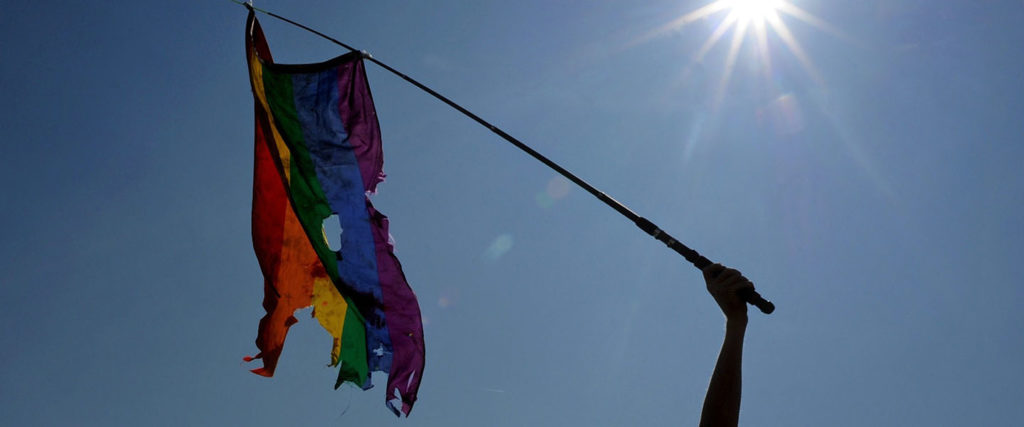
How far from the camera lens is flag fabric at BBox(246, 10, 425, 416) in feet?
28.3

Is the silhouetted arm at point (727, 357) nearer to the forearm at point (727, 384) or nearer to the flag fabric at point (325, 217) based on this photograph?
the forearm at point (727, 384)

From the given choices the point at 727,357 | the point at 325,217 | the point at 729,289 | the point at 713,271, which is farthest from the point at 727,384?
the point at 325,217

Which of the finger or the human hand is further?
the finger

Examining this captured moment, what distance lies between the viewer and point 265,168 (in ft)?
30.6

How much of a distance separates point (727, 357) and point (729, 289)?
1.20 feet

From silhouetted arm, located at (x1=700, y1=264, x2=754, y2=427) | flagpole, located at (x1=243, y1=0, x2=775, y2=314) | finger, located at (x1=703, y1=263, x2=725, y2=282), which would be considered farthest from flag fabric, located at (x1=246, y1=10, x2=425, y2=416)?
silhouetted arm, located at (x1=700, y1=264, x2=754, y2=427)

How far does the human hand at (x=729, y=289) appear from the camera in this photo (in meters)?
3.74

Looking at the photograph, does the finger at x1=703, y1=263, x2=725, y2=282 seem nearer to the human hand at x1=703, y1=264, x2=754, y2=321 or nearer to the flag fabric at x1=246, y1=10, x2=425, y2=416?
the human hand at x1=703, y1=264, x2=754, y2=321

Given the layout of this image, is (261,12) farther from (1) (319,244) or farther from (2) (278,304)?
(2) (278,304)

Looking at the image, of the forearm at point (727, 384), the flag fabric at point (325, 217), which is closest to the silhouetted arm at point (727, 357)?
the forearm at point (727, 384)

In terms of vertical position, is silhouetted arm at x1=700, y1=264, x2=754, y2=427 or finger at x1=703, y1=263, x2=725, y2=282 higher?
finger at x1=703, y1=263, x2=725, y2=282

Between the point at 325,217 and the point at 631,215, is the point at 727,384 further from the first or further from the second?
the point at 325,217

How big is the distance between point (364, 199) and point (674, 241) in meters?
5.00

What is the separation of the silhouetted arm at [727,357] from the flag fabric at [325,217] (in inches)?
204
